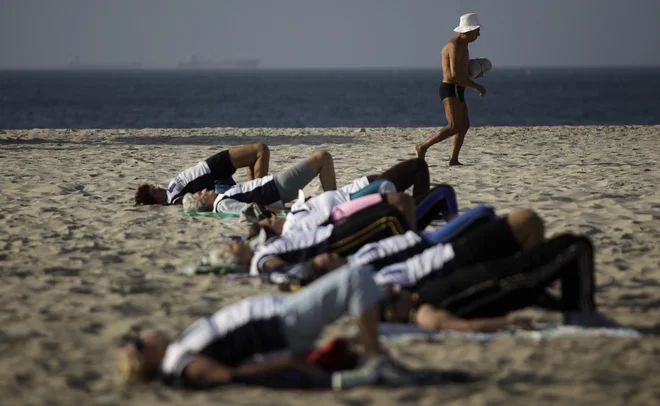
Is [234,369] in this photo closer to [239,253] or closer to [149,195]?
[239,253]

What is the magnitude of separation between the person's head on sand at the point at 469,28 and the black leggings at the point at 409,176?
14.5ft

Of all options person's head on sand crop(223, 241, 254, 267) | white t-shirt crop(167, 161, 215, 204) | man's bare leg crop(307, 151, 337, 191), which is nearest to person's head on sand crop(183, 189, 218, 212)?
white t-shirt crop(167, 161, 215, 204)

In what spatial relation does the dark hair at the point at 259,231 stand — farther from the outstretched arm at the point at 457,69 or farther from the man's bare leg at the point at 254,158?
the outstretched arm at the point at 457,69

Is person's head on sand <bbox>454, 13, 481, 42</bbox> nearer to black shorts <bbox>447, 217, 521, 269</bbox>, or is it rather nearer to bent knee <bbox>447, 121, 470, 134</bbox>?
bent knee <bbox>447, 121, 470, 134</bbox>

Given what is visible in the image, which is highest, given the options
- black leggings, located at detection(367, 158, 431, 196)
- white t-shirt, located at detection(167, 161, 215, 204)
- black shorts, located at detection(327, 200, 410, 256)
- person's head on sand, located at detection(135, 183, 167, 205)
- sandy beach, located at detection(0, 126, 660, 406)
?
black leggings, located at detection(367, 158, 431, 196)

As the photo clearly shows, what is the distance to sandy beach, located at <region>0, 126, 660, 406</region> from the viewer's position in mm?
3434

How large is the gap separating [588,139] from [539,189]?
6.00 m

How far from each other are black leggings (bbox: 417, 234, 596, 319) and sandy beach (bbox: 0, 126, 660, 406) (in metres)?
0.20

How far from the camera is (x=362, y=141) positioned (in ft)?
46.7

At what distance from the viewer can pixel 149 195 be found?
7621 millimetres

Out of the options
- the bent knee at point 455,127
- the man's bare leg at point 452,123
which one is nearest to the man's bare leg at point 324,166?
the man's bare leg at point 452,123

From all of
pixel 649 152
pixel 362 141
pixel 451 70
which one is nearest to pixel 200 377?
pixel 451 70

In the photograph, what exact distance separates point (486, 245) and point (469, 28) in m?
6.58

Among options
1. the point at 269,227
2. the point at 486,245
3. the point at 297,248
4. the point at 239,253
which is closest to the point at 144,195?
the point at 269,227
